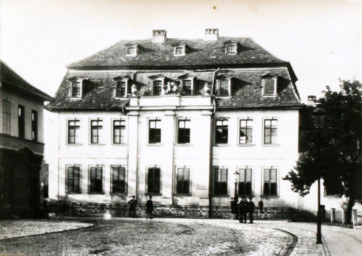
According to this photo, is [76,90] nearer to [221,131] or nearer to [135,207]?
[135,207]

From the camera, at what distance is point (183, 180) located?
65.7 ft

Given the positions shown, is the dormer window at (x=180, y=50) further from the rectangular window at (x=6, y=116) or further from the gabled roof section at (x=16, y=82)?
the rectangular window at (x=6, y=116)

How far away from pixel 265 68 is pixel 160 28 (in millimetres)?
6279

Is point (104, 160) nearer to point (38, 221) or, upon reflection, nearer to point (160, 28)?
point (38, 221)

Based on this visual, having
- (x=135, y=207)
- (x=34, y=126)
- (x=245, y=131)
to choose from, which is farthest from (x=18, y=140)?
(x=245, y=131)

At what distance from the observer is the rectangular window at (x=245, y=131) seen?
1962 cm

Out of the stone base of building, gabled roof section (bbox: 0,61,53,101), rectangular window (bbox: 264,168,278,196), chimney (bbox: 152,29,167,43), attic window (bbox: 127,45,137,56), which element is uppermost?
chimney (bbox: 152,29,167,43)

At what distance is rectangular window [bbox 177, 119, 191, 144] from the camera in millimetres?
19375

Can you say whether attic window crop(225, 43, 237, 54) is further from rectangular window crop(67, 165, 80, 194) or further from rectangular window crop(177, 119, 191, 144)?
rectangular window crop(67, 165, 80, 194)

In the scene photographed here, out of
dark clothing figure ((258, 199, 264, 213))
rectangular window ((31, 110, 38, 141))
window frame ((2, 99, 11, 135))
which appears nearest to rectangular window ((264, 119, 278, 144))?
dark clothing figure ((258, 199, 264, 213))

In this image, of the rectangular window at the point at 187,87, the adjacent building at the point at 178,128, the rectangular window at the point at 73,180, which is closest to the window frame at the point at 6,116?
the adjacent building at the point at 178,128

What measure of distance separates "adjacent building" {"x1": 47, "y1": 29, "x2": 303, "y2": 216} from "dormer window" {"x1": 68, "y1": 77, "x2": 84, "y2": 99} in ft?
0.13

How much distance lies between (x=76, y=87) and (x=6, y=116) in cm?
436

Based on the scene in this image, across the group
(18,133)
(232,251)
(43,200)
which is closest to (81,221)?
(43,200)
